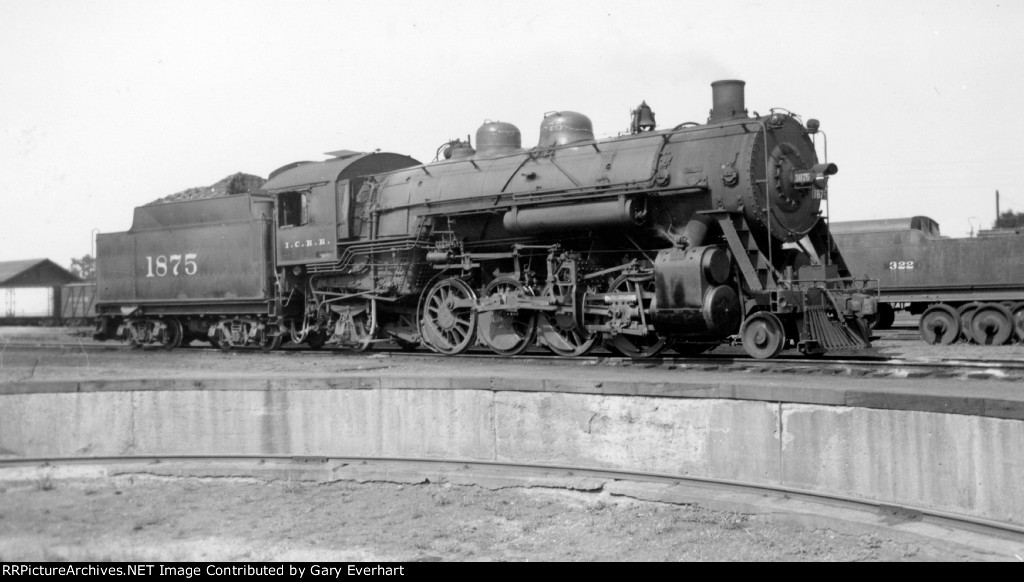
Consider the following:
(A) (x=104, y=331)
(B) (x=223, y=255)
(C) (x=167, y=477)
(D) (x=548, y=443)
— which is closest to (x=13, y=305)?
(A) (x=104, y=331)

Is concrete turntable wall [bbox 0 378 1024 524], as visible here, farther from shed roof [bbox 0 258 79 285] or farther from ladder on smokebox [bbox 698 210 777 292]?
shed roof [bbox 0 258 79 285]

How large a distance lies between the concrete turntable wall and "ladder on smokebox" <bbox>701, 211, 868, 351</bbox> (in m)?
3.86

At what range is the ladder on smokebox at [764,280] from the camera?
11531mm

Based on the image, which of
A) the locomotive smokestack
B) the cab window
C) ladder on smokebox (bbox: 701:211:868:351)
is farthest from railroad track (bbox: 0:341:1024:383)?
the locomotive smokestack

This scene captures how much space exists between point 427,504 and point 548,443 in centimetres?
148

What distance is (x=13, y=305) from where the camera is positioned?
3344 cm

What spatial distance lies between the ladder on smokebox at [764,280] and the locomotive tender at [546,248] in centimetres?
3

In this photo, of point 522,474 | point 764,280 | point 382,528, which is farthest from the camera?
point 764,280

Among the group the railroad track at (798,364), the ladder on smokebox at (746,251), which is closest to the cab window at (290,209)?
the railroad track at (798,364)

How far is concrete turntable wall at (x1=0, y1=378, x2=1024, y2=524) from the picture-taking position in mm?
6891

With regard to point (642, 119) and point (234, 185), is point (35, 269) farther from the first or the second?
point (642, 119)

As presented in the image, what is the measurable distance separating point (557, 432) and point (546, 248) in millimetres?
5110

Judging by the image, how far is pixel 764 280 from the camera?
39.3ft

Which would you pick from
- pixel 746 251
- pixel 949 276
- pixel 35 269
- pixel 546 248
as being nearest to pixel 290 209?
pixel 546 248
